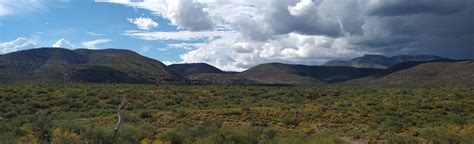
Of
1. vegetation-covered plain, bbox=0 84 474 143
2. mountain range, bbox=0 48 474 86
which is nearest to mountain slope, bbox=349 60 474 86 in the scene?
mountain range, bbox=0 48 474 86

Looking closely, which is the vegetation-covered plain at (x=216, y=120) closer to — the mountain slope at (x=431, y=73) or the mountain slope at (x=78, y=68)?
the mountain slope at (x=78, y=68)

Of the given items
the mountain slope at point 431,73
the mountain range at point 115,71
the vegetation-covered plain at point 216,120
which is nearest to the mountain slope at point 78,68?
the mountain range at point 115,71

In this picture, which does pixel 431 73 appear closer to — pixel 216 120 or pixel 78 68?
pixel 78 68

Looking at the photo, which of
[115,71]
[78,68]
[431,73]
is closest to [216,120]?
[78,68]

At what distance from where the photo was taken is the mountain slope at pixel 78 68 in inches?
4493

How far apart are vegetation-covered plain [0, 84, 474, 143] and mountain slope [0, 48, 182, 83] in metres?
58.6

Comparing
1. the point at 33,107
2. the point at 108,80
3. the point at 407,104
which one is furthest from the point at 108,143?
the point at 108,80

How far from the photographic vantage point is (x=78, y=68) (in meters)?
121

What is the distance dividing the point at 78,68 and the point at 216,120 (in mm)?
97779

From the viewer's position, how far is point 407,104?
4038cm

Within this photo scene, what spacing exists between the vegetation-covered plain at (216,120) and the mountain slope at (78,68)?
5858 centimetres

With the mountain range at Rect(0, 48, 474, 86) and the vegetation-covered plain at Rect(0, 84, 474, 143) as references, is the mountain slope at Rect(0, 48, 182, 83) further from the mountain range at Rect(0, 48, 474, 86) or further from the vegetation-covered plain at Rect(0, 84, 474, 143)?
the vegetation-covered plain at Rect(0, 84, 474, 143)

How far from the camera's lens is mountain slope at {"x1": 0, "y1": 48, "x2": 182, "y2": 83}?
114 metres

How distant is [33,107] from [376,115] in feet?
95.6
